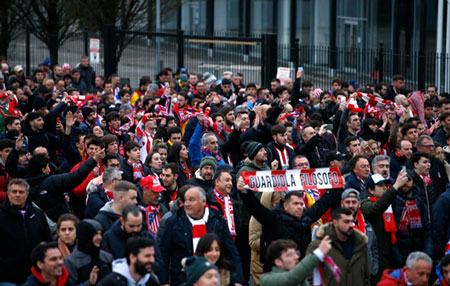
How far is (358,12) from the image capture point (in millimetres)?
46562

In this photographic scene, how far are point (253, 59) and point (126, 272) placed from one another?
21661 millimetres

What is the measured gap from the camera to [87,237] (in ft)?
33.4

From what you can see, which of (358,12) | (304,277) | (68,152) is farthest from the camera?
(358,12)

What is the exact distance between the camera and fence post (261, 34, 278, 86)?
2823cm

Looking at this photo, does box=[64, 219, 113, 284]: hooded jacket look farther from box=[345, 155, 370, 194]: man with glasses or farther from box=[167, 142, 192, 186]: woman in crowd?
box=[167, 142, 192, 186]: woman in crowd

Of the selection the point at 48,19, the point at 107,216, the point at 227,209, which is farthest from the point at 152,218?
the point at 48,19

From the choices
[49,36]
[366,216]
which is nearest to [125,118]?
[366,216]

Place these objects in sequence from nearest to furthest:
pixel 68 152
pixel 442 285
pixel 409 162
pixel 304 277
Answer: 1. pixel 304 277
2. pixel 442 285
3. pixel 409 162
4. pixel 68 152

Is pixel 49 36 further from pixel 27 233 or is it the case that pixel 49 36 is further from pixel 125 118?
pixel 27 233

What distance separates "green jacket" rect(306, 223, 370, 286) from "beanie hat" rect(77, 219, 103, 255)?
1.85 meters

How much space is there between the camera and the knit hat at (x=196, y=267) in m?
9.10

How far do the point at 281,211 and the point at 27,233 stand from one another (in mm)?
2410

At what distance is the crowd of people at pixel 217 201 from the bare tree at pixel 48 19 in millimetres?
16757

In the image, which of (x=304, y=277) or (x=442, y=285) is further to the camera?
(x=442, y=285)
